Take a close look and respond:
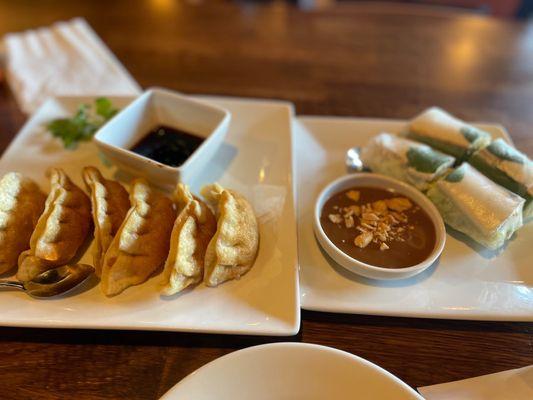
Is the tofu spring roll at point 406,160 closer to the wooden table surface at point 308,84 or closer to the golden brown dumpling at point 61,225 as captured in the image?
the wooden table surface at point 308,84

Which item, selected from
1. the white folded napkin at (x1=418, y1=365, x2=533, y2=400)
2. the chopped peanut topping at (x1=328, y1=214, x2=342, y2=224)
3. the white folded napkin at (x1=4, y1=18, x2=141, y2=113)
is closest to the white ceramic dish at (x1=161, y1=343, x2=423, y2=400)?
the white folded napkin at (x1=418, y1=365, x2=533, y2=400)

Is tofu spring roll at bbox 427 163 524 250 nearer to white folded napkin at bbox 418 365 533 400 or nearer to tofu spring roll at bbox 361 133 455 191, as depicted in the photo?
tofu spring roll at bbox 361 133 455 191

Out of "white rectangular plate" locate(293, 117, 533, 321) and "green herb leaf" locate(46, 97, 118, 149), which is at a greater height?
"green herb leaf" locate(46, 97, 118, 149)

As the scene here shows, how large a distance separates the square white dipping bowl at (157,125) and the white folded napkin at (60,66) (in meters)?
0.77

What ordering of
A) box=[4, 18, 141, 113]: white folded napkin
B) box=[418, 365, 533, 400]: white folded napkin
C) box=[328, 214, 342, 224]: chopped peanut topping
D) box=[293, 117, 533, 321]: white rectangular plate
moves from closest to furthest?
1. box=[418, 365, 533, 400]: white folded napkin
2. box=[293, 117, 533, 321]: white rectangular plate
3. box=[328, 214, 342, 224]: chopped peanut topping
4. box=[4, 18, 141, 113]: white folded napkin

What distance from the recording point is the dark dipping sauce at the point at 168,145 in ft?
6.80

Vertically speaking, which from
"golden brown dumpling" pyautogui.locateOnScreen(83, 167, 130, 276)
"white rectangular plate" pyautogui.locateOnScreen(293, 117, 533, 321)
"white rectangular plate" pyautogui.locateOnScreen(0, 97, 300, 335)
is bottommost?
"white rectangular plate" pyautogui.locateOnScreen(293, 117, 533, 321)

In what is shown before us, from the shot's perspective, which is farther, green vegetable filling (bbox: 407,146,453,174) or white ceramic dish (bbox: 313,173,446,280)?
green vegetable filling (bbox: 407,146,453,174)

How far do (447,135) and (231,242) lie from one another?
54.9 inches

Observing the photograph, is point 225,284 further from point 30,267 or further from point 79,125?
point 79,125

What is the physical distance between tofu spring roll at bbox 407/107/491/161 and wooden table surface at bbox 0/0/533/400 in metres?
0.58

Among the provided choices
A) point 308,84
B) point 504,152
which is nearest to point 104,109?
point 308,84

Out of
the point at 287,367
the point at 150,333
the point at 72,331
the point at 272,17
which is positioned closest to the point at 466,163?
the point at 287,367

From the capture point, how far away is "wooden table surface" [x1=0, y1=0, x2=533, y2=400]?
1450mm
